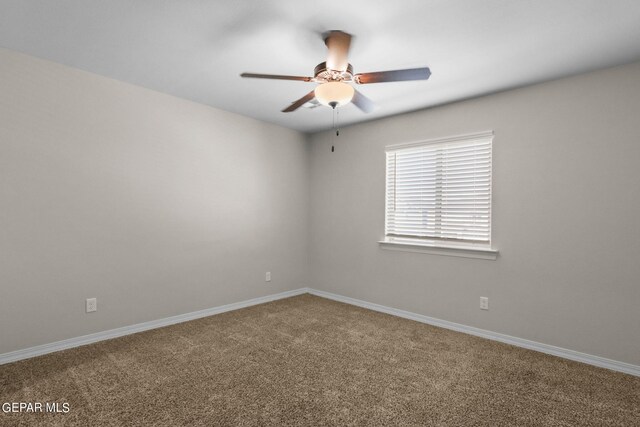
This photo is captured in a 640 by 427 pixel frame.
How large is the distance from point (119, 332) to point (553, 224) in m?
4.08

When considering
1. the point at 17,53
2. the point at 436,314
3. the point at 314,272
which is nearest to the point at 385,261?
the point at 436,314

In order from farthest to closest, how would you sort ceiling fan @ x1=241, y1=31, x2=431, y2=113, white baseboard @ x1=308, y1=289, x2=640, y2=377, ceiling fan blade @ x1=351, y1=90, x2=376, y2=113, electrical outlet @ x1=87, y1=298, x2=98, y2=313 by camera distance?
electrical outlet @ x1=87, y1=298, x2=98, y2=313
white baseboard @ x1=308, y1=289, x2=640, y2=377
ceiling fan blade @ x1=351, y1=90, x2=376, y2=113
ceiling fan @ x1=241, y1=31, x2=431, y2=113

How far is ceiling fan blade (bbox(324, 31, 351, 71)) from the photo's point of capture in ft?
7.13

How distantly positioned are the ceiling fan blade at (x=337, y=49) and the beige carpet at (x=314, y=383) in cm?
216

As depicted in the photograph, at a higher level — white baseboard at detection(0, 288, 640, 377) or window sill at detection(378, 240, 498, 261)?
window sill at detection(378, 240, 498, 261)

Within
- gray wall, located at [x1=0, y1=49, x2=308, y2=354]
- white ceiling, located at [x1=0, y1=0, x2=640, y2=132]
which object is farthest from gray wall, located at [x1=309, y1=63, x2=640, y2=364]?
gray wall, located at [x1=0, y1=49, x2=308, y2=354]

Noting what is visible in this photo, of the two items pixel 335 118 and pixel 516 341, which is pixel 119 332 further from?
pixel 516 341

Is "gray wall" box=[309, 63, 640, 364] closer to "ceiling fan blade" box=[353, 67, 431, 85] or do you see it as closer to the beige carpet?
the beige carpet

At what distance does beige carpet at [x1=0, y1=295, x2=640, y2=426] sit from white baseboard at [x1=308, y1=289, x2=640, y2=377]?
99 millimetres

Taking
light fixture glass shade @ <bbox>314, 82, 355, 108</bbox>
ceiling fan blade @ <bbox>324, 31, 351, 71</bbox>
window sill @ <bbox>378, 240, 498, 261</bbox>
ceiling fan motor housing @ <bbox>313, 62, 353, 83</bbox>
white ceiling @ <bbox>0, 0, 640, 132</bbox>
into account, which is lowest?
window sill @ <bbox>378, 240, 498, 261</bbox>

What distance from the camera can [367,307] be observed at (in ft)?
13.6

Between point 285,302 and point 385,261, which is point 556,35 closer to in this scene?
point 385,261

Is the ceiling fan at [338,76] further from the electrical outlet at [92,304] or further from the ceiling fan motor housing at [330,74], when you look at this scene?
the electrical outlet at [92,304]

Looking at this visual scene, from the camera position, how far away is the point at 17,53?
100 inches
